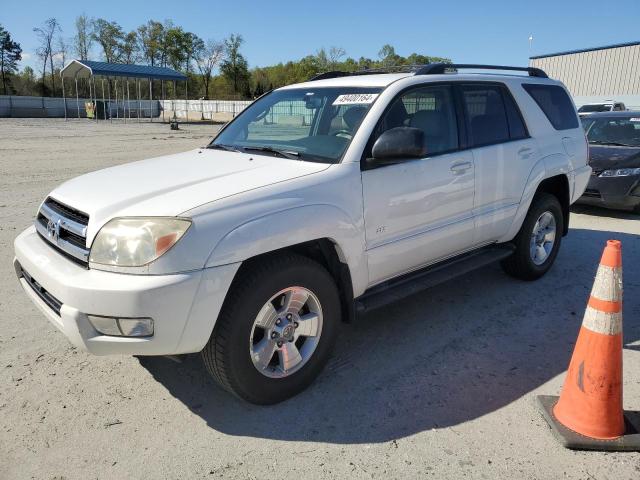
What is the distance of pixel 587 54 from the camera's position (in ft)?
116

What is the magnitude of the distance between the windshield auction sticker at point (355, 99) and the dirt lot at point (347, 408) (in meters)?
1.75

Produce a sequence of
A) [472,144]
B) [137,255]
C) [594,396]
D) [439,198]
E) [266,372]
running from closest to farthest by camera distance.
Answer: [137,255] < [594,396] < [266,372] < [439,198] < [472,144]

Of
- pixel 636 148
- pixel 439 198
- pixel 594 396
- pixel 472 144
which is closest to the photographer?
pixel 594 396

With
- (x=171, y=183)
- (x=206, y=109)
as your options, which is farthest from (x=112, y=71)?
(x=171, y=183)

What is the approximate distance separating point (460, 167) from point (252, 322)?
6.86 feet

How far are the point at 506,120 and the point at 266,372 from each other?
10.2 feet

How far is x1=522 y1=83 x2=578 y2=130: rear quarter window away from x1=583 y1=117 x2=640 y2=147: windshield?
12.6ft

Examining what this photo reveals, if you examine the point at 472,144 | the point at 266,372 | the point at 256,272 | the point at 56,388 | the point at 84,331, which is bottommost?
the point at 56,388

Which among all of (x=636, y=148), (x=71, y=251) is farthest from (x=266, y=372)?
(x=636, y=148)

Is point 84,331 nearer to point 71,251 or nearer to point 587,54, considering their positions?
point 71,251

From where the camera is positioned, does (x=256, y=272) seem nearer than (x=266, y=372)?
Yes

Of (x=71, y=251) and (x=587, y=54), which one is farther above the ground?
(x=587, y=54)

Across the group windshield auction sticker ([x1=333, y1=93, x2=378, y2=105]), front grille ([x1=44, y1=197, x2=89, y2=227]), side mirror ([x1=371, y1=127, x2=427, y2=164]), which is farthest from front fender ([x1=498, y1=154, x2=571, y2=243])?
front grille ([x1=44, y1=197, x2=89, y2=227])

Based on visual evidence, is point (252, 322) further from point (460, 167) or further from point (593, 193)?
point (593, 193)
